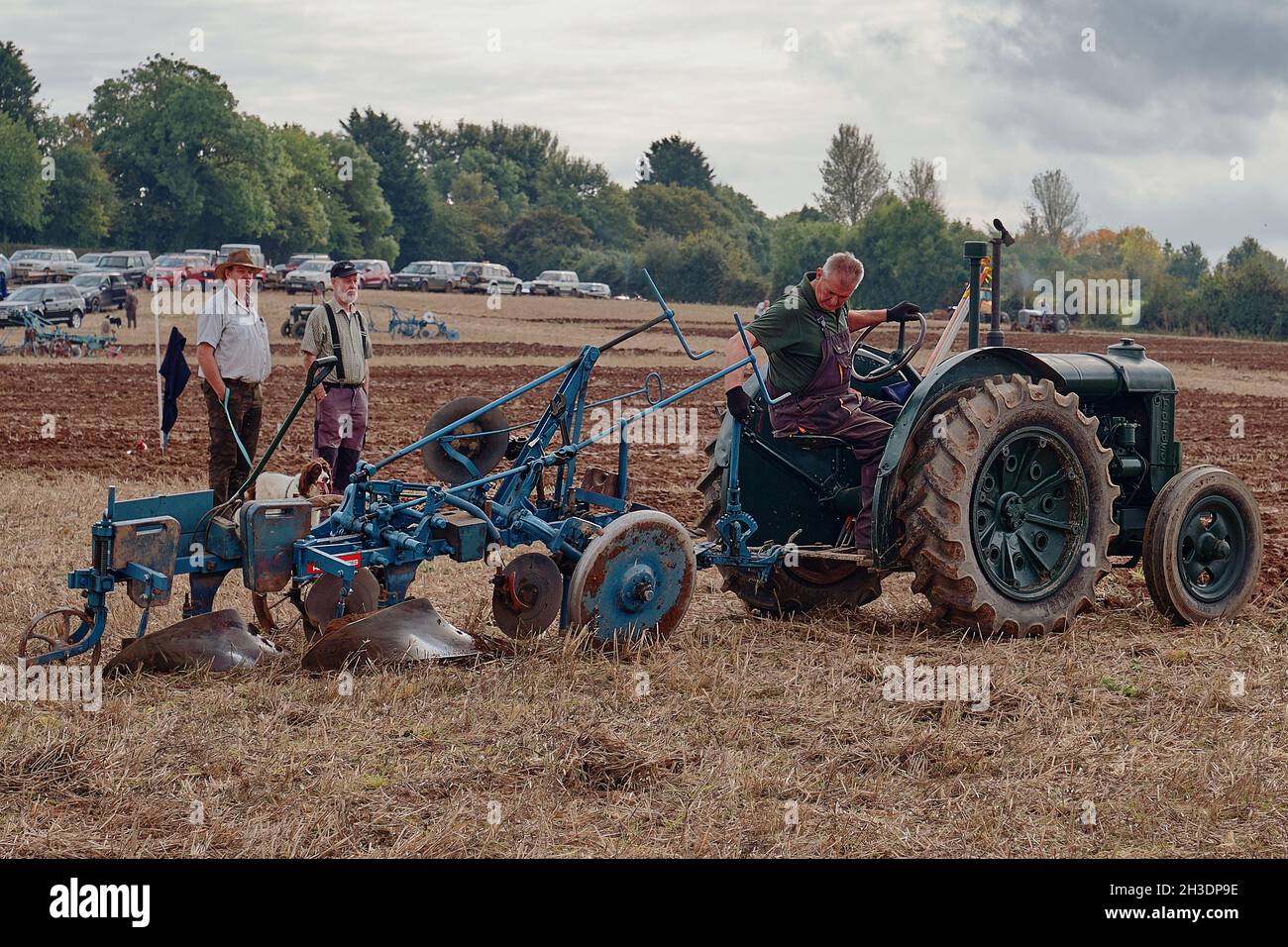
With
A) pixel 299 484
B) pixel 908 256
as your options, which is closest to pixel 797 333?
pixel 299 484

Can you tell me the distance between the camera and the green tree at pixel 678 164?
391ft

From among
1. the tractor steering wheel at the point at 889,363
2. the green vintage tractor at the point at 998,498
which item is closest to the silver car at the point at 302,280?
the tractor steering wheel at the point at 889,363

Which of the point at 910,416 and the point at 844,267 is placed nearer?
the point at 910,416

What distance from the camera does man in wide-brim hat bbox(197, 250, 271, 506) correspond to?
26.7 ft

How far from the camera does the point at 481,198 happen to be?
98.0m

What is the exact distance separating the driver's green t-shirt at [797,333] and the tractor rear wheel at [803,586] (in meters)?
0.54

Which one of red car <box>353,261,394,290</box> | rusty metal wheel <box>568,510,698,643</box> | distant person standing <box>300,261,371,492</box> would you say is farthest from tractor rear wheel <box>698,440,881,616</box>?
red car <box>353,261,394,290</box>

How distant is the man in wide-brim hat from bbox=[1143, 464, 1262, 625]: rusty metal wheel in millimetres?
4918

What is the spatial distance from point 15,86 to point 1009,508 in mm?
83223

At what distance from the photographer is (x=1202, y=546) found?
702 cm

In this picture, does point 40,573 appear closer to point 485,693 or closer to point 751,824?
point 485,693

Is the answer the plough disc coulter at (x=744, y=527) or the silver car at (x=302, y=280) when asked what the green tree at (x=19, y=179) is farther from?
the plough disc coulter at (x=744, y=527)

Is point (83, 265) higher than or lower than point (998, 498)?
higher

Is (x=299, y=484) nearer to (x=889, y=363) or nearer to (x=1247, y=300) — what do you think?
(x=889, y=363)
